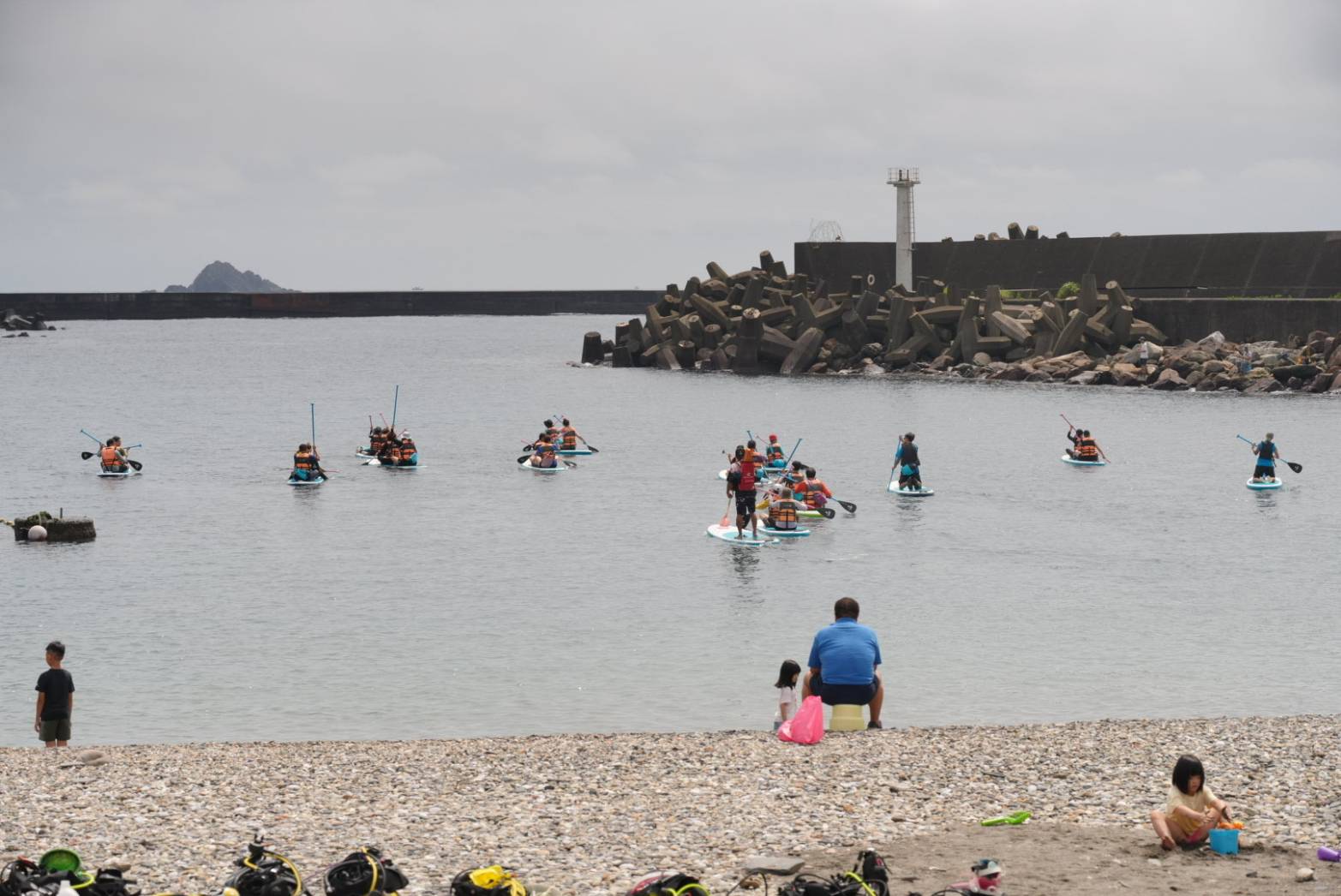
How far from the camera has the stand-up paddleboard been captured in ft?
103

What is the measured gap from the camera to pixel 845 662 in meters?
14.4

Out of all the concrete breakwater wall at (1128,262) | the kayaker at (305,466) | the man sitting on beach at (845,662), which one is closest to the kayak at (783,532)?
the kayaker at (305,466)

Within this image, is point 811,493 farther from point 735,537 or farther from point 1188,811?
point 1188,811

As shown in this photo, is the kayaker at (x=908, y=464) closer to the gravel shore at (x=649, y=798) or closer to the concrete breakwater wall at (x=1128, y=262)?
the gravel shore at (x=649, y=798)

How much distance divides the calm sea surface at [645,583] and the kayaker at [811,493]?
605mm

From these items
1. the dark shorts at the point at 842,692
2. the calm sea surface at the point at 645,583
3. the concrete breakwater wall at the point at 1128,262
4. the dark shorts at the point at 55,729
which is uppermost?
the concrete breakwater wall at the point at 1128,262

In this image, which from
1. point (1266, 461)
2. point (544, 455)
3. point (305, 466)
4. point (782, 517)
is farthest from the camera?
point (544, 455)

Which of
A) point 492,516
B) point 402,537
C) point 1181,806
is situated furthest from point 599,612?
point 1181,806

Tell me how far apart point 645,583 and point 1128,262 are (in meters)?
59.4

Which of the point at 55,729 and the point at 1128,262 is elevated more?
the point at 1128,262

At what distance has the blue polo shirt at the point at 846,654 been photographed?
14.4 m

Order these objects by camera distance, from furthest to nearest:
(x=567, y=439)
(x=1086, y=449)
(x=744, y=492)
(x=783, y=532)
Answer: (x=567, y=439) → (x=1086, y=449) → (x=783, y=532) → (x=744, y=492)

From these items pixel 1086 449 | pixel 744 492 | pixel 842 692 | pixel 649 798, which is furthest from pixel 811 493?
pixel 649 798

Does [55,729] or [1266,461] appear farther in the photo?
[1266,461]
